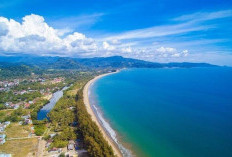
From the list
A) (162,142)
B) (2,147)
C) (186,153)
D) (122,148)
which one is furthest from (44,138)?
(186,153)

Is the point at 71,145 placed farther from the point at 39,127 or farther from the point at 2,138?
the point at 2,138

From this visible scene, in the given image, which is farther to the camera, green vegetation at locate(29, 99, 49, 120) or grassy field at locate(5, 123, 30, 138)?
green vegetation at locate(29, 99, 49, 120)

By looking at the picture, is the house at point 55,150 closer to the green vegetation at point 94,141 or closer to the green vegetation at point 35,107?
the green vegetation at point 94,141

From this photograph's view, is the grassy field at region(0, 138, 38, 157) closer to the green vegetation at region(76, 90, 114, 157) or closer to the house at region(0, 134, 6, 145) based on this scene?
the house at region(0, 134, 6, 145)

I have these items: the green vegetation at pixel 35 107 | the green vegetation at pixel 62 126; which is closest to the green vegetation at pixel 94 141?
the green vegetation at pixel 62 126

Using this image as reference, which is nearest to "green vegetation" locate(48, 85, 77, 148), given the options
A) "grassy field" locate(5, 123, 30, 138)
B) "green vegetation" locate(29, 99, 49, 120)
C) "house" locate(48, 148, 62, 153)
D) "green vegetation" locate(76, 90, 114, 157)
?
"house" locate(48, 148, 62, 153)
